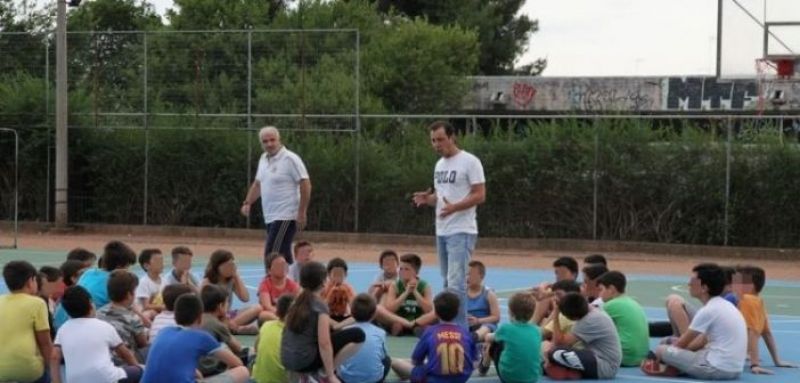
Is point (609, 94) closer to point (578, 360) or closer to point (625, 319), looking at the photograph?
point (625, 319)

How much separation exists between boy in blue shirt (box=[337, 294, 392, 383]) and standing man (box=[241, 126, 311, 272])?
451 cm

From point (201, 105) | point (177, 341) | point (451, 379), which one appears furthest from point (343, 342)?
point (201, 105)

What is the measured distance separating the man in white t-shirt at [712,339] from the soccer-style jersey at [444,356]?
225 centimetres

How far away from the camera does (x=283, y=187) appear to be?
57.3 feet

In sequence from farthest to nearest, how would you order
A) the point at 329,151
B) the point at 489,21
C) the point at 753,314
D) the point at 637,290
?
1. the point at 489,21
2. the point at 329,151
3. the point at 637,290
4. the point at 753,314

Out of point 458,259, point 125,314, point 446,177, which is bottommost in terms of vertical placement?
point 125,314

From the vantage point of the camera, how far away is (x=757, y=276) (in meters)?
15.1

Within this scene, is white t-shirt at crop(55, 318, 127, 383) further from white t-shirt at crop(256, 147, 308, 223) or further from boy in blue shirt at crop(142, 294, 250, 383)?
white t-shirt at crop(256, 147, 308, 223)

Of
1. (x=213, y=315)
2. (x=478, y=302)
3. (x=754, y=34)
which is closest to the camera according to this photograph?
(x=213, y=315)

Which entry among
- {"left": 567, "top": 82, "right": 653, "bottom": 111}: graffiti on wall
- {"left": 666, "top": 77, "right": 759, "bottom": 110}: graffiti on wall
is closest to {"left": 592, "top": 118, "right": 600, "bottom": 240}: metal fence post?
{"left": 666, "top": 77, "right": 759, "bottom": 110}: graffiti on wall

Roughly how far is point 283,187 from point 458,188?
3042mm

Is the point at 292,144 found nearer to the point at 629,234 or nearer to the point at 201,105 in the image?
the point at 201,105

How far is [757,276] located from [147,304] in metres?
5.70

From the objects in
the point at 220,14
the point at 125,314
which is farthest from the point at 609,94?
the point at 125,314
